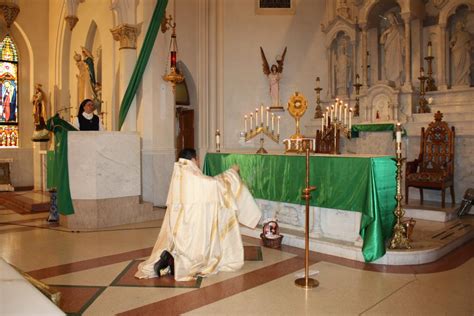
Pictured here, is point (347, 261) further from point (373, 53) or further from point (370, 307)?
point (373, 53)

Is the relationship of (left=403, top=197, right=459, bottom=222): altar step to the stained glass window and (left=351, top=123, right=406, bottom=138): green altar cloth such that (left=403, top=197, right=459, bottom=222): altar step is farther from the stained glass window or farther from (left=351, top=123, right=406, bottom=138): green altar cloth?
the stained glass window

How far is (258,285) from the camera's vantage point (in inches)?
159

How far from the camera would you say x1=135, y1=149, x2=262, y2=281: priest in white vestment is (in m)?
4.33

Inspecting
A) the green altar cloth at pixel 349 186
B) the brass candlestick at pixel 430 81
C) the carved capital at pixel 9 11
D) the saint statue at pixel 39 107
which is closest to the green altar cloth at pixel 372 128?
the brass candlestick at pixel 430 81

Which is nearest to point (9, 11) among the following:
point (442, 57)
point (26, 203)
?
point (26, 203)

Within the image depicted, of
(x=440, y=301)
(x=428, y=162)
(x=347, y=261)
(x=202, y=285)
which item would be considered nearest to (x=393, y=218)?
(x=347, y=261)

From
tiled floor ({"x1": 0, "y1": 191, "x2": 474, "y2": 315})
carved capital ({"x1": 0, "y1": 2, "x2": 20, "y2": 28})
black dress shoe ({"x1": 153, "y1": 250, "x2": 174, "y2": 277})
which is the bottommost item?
tiled floor ({"x1": 0, "y1": 191, "x2": 474, "y2": 315})

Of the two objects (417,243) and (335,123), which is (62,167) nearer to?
(335,123)

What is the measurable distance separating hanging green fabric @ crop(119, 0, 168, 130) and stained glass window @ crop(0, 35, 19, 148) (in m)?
8.01

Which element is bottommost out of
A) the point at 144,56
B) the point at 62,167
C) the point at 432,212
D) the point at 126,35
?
the point at 432,212

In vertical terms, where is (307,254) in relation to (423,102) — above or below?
below

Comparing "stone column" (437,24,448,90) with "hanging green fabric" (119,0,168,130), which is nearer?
"hanging green fabric" (119,0,168,130)

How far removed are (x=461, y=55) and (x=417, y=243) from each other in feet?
18.1

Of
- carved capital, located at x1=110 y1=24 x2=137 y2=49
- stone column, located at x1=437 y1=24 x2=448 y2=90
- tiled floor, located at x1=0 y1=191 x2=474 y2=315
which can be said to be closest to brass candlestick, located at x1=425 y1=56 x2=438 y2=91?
stone column, located at x1=437 y1=24 x2=448 y2=90
